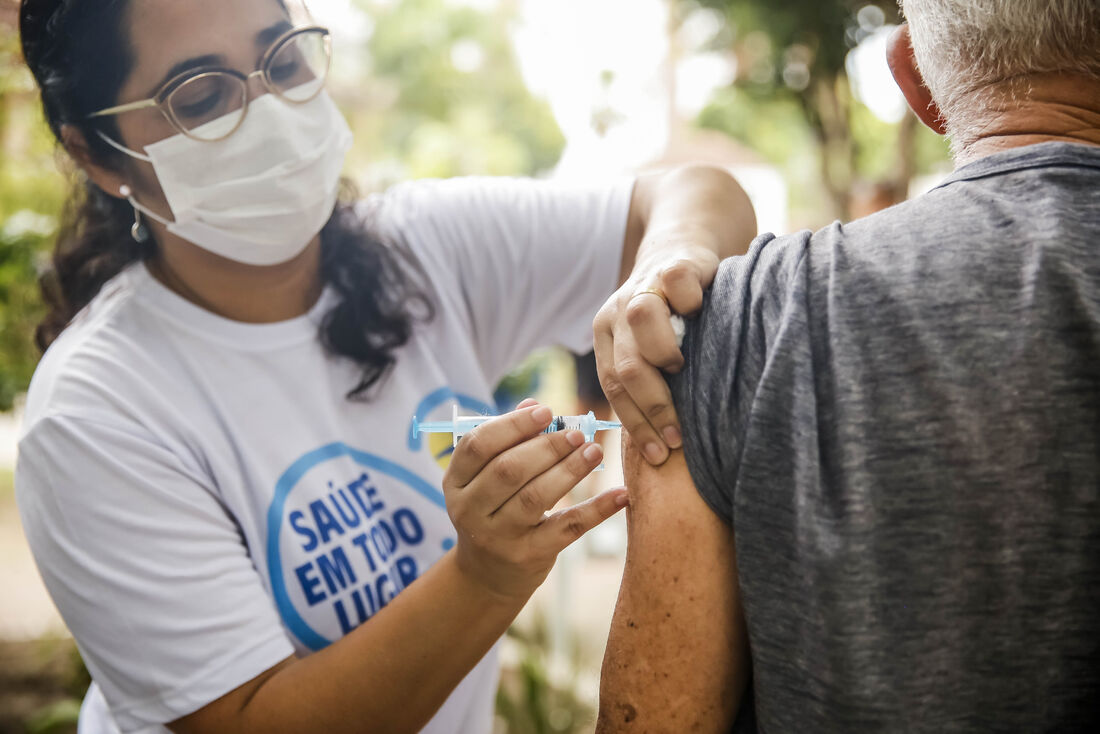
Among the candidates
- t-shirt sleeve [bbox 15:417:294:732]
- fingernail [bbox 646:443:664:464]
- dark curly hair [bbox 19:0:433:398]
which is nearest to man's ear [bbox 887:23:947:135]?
fingernail [bbox 646:443:664:464]

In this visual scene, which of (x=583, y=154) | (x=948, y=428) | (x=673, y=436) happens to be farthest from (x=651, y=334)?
(x=583, y=154)

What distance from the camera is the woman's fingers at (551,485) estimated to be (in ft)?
3.54

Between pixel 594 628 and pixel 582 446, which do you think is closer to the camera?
pixel 582 446

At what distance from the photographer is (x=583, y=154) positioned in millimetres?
2359

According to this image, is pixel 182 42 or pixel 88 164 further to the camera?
pixel 88 164

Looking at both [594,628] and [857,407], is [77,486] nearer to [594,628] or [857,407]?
[857,407]

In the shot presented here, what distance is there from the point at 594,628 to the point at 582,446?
2.62m

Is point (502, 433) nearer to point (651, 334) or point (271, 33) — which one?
point (651, 334)

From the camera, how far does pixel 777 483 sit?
0.96 meters

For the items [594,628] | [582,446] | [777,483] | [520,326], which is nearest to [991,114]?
[777,483]

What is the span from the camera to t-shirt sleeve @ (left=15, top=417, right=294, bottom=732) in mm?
1298

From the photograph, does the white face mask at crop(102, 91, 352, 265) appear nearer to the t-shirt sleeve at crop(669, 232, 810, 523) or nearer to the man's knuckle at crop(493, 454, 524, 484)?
the man's knuckle at crop(493, 454, 524, 484)

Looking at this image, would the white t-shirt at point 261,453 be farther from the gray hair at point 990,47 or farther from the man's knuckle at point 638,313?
the gray hair at point 990,47

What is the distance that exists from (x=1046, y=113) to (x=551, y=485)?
0.76 m
